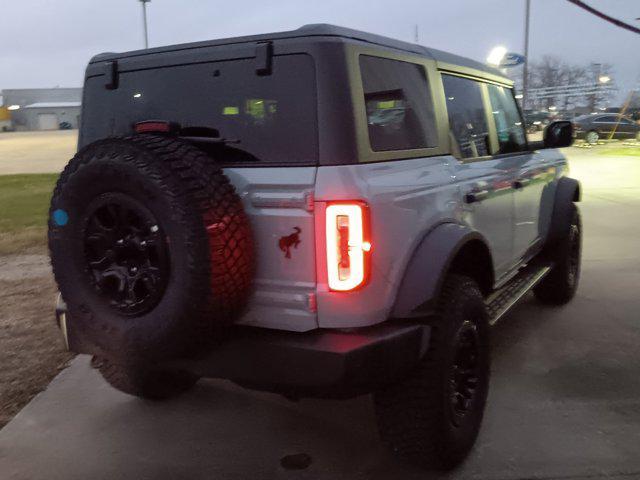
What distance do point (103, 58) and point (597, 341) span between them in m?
3.81

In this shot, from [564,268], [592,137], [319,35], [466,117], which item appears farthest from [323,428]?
[592,137]

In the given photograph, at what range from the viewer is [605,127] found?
29844mm

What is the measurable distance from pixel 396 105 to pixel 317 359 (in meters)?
1.23

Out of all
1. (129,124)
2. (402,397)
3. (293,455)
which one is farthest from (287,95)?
(293,455)

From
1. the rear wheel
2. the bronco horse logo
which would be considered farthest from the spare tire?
the rear wheel

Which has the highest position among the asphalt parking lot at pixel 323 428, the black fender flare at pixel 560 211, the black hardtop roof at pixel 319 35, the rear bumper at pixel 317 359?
the black hardtop roof at pixel 319 35

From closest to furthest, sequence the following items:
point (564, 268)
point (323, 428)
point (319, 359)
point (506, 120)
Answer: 1. point (319, 359)
2. point (323, 428)
3. point (506, 120)
4. point (564, 268)

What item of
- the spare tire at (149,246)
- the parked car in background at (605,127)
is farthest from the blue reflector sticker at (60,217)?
the parked car in background at (605,127)

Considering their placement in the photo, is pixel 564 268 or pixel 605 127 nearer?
pixel 564 268

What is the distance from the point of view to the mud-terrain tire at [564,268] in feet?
17.0

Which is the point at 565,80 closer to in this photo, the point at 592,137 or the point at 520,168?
the point at 592,137

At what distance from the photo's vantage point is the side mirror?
4902mm

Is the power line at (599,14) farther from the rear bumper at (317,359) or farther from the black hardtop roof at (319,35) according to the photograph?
the rear bumper at (317,359)

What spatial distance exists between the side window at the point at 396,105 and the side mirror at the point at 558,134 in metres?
2.19
